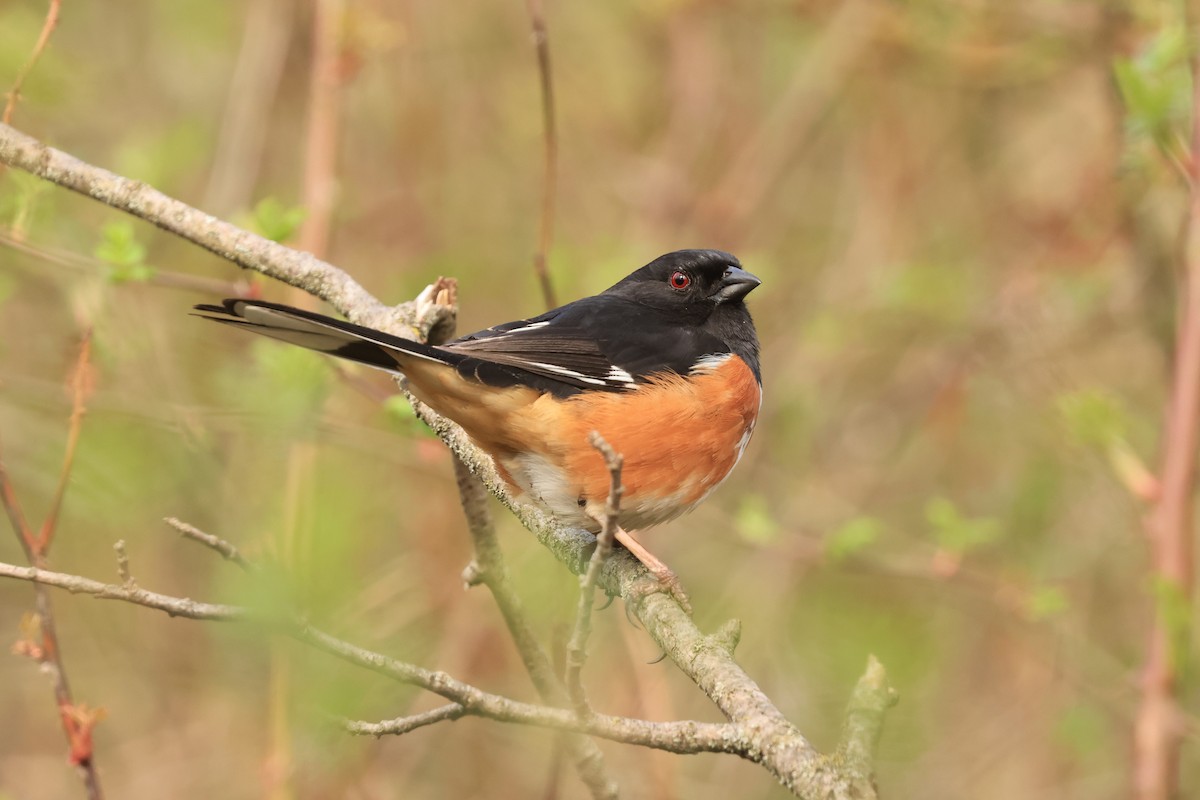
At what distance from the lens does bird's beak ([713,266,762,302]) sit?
3.33m

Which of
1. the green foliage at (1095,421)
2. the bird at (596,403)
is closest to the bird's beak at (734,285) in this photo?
the bird at (596,403)

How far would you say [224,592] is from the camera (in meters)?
1.29

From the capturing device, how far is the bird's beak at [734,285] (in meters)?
3.33

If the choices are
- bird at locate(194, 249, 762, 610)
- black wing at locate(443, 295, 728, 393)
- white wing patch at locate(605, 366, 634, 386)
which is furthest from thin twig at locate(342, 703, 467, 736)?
white wing patch at locate(605, 366, 634, 386)

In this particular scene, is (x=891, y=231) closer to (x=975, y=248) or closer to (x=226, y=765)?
(x=975, y=248)

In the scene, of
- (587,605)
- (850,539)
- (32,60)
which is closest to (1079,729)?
(850,539)

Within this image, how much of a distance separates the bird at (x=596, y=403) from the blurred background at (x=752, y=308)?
47 cm

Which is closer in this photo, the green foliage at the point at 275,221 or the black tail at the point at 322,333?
the black tail at the point at 322,333

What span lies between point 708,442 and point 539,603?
84 centimetres

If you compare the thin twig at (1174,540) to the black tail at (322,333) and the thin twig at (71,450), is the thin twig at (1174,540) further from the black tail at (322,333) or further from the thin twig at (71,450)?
the thin twig at (71,450)

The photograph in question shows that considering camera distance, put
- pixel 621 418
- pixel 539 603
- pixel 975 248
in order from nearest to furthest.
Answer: pixel 539 603
pixel 621 418
pixel 975 248

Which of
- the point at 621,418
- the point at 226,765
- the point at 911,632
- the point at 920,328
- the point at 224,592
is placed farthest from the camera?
the point at 920,328

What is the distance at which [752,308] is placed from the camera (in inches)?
200

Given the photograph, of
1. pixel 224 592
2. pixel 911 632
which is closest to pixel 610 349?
pixel 911 632
